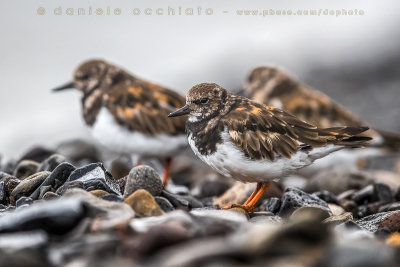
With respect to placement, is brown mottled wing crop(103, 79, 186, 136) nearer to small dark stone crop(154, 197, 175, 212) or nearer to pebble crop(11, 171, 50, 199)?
pebble crop(11, 171, 50, 199)

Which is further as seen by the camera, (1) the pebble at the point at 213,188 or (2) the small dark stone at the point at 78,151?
(2) the small dark stone at the point at 78,151

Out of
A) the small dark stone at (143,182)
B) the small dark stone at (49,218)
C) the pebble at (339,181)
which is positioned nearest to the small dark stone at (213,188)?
the pebble at (339,181)

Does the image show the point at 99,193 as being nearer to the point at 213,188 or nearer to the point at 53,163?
the point at 53,163

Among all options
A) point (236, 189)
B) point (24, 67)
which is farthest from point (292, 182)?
point (24, 67)

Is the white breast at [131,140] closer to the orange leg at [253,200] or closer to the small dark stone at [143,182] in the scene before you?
the orange leg at [253,200]

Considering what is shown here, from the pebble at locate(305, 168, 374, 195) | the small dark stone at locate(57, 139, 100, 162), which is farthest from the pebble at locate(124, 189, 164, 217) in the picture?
the small dark stone at locate(57, 139, 100, 162)

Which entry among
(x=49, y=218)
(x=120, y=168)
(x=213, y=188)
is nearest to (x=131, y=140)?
(x=120, y=168)

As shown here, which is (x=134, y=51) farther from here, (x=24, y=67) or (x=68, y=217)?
(x=68, y=217)
